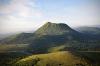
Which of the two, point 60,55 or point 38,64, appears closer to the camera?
point 38,64

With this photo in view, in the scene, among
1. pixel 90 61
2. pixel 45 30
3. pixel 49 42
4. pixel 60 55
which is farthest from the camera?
pixel 45 30

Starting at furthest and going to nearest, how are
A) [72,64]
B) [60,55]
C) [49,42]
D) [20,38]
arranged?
[20,38] → [49,42] → [60,55] → [72,64]

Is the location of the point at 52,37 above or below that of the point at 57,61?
above

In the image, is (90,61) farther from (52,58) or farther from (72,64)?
(52,58)

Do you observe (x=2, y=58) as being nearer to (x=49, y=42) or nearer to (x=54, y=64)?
(x=54, y=64)

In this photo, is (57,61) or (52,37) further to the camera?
(52,37)

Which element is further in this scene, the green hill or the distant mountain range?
the distant mountain range

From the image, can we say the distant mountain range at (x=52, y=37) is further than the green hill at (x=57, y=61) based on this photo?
Yes

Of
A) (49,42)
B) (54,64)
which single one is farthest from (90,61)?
(49,42)

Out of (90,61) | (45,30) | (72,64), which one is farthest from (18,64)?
(45,30)
